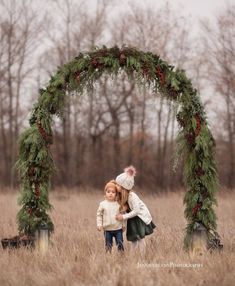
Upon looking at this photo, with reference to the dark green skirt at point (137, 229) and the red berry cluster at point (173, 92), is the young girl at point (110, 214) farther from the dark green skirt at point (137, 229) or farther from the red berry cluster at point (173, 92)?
the red berry cluster at point (173, 92)

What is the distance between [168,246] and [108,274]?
2758 mm

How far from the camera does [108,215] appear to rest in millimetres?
8672

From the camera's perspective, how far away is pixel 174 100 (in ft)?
30.2

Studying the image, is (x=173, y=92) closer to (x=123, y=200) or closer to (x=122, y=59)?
(x=122, y=59)

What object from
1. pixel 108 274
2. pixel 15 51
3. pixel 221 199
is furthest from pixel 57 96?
pixel 15 51

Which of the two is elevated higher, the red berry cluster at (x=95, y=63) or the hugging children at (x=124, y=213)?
the red berry cluster at (x=95, y=63)

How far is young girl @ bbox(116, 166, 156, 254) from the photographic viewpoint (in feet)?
28.5

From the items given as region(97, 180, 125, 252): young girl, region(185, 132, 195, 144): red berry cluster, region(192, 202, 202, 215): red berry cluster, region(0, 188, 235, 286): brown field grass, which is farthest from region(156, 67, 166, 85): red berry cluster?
region(0, 188, 235, 286): brown field grass

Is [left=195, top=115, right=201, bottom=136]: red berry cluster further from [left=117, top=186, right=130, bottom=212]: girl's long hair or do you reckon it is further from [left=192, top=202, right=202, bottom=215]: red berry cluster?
[left=117, top=186, right=130, bottom=212]: girl's long hair

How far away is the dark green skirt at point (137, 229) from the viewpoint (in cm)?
870

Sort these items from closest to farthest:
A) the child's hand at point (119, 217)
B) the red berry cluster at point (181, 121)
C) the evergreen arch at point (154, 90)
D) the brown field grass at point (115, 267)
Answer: the brown field grass at point (115, 267) → the child's hand at point (119, 217) → the evergreen arch at point (154, 90) → the red berry cluster at point (181, 121)

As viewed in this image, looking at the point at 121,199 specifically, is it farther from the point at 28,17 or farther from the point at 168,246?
the point at 28,17

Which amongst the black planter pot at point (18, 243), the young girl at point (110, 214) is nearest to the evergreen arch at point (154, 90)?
the black planter pot at point (18, 243)

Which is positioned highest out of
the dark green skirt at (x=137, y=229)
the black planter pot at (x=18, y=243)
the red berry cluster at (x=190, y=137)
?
the red berry cluster at (x=190, y=137)
